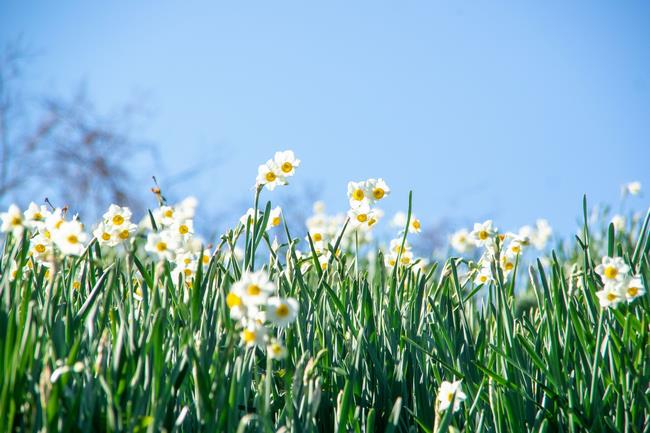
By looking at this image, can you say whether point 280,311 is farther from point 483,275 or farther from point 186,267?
point 483,275

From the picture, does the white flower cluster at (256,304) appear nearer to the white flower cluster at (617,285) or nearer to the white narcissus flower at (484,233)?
the white flower cluster at (617,285)

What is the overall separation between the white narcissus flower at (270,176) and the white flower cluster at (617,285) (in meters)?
0.91

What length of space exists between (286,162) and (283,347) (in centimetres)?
71

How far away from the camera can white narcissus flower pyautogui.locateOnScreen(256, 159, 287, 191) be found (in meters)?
1.99

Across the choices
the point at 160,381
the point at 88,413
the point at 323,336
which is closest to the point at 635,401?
the point at 323,336

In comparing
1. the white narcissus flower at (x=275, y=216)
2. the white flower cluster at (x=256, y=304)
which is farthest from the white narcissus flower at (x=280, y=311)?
the white narcissus flower at (x=275, y=216)

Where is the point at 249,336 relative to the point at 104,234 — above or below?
below

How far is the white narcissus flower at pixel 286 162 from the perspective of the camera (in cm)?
203

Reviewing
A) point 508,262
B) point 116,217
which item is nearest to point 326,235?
point 508,262

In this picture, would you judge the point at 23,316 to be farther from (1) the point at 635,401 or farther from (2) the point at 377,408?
(1) the point at 635,401

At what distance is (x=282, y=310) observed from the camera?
115 centimetres

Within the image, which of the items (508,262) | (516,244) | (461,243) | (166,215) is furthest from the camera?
(461,243)

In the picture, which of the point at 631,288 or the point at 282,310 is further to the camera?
the point at 631,288

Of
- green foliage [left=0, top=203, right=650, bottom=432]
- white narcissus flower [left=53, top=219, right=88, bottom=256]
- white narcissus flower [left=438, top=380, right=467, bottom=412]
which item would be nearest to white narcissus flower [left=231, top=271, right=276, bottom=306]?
green foliage [left=0, top=203, right=650, bottom=432]
